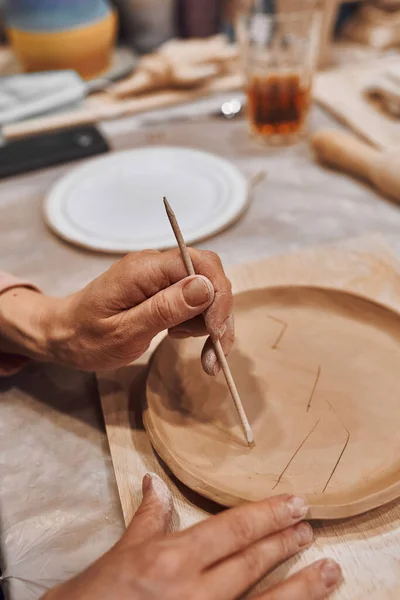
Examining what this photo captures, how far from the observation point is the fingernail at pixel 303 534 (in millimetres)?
533

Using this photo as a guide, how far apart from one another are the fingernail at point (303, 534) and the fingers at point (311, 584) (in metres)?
0.02

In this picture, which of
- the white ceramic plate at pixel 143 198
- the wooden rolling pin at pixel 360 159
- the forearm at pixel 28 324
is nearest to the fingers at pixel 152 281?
Answer: the forearm at pixel 28 324

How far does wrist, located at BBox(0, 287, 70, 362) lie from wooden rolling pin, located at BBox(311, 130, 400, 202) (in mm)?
684

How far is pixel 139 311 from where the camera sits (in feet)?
2.00

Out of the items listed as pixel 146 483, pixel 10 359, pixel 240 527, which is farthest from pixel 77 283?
pixel 240 527

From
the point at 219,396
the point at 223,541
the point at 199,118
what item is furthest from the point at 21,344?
the point at 199,118

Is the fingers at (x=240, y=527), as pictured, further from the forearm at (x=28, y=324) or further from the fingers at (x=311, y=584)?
the forearm at (x=28, y=324)

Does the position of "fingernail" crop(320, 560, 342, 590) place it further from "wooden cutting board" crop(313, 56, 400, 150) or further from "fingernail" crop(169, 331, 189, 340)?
"wooden cutting board" crop(313, 56, 400, 150)

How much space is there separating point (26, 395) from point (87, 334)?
168 mm

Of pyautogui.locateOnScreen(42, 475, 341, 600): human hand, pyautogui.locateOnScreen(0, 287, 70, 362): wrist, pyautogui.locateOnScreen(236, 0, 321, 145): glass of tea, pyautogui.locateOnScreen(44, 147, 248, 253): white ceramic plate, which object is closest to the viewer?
pyautogui.locateOnScreen(42, 475, 341, 600): human hand

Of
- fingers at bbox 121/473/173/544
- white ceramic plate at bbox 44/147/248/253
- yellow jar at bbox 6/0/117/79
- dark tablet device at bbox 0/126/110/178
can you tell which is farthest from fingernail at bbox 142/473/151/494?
yellow jar at bbox 6/0/117/79

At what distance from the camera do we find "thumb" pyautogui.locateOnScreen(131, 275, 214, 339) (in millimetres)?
590

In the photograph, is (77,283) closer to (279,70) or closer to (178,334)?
(178,334)

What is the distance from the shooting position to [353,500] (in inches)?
21.2
